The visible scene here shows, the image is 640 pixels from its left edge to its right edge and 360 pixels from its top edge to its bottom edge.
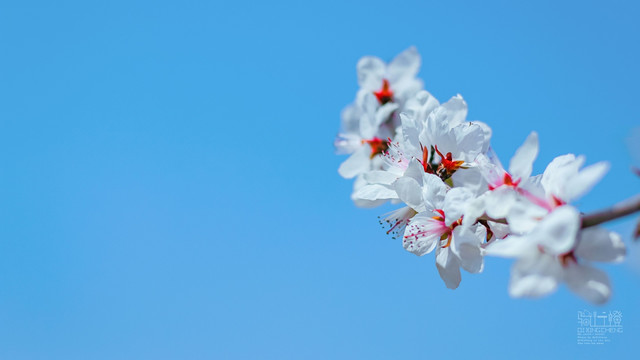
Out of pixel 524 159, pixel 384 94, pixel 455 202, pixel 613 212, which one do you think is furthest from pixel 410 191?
pixel 384 94

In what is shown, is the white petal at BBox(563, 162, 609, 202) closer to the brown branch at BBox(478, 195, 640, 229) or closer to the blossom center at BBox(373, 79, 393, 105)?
the brown branch at BBox(478, 195, 640, 229)

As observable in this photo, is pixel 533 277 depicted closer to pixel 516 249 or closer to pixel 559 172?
pixel 516 249

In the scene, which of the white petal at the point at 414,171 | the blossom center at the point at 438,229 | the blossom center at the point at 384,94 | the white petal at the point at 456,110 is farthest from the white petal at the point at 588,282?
the blossom center at the point at 384,94

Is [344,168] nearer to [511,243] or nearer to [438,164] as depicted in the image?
[438,164]

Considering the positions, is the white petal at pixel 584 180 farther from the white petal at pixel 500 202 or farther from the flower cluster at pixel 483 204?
the white petal at pixel 500 202

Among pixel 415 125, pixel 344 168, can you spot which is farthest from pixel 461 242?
pixel 344 168
